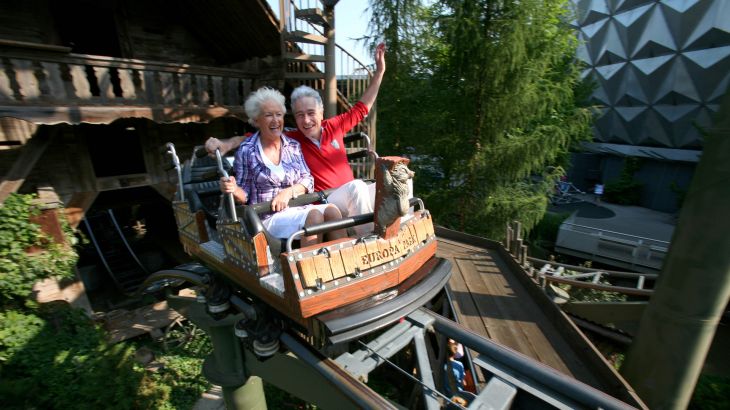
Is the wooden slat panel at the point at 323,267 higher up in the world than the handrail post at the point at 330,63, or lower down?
lower down

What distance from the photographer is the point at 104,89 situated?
4508mm

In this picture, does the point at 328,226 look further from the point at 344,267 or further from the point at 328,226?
the point at 344,267

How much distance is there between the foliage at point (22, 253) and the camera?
4.13 meters

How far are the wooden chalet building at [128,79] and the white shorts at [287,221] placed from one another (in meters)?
2.59

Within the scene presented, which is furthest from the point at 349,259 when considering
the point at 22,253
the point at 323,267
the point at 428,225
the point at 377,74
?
the point at 22,253

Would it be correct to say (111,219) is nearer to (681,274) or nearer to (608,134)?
(681,274)

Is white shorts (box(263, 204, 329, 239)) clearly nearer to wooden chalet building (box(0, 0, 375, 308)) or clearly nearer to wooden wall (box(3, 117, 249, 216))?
wooden chalet building (box(0, 0, 375, 308))

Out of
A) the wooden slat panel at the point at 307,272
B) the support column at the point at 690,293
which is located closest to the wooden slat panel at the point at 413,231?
the wooden slat panel at the point at 307,272

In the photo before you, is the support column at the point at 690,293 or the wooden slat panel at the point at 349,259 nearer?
the wooden slat panel at the point at 349,259

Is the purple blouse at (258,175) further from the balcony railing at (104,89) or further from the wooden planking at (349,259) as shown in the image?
the balcony railing at (104,89)

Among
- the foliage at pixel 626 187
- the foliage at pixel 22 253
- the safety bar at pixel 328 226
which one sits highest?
the safety bar at pixel 328 226

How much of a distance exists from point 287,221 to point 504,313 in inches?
71.2

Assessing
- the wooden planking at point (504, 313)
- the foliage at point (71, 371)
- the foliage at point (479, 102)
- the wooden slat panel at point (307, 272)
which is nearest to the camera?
the wooden slat panel at point (307, 272)

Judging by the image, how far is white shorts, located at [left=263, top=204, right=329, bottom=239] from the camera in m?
1.93
